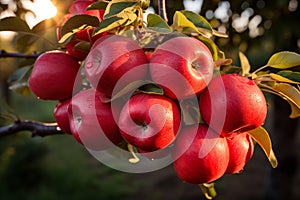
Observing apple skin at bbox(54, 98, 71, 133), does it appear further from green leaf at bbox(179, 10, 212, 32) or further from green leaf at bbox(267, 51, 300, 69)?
green leaf at bbox(267, 51, 300, 69)

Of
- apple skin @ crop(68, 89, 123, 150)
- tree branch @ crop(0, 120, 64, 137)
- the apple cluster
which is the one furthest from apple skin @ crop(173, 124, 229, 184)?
tree branch @ crop(0, 120, 64, 137)

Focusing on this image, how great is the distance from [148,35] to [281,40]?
1.68 m

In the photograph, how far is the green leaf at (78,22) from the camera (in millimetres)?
660

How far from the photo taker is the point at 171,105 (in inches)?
23.3

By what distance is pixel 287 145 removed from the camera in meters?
3.39

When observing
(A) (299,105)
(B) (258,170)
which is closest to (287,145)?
(B) (258,170)

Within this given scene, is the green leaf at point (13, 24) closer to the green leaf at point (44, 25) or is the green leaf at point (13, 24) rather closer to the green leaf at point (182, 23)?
the green leaf at point (44, 25)

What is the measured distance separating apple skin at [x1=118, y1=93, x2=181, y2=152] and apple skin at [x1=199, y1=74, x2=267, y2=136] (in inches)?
1.9

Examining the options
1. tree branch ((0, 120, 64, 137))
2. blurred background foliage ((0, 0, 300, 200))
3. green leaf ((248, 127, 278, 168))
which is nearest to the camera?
green leaf ((248, 127, 278, 168))

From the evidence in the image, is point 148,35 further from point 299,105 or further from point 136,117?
point 299,105

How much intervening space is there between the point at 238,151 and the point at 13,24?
49 cm

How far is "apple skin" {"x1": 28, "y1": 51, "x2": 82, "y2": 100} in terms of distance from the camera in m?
0.72

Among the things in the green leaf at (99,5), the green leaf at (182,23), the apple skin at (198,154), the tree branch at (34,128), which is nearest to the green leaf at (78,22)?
the green leaf at (99,5)

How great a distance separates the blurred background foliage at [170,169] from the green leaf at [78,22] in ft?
0.87
